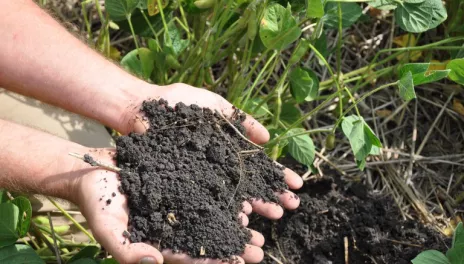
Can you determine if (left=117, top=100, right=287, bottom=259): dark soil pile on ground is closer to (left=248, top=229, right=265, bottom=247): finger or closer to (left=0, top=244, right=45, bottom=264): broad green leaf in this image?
(left=248, top=229, right=265, bottom=247): finger

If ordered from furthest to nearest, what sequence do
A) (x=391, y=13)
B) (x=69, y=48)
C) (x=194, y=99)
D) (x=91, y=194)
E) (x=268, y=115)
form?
(x=391, y=13) < (x=268, y=115) < (x=69, y=48) < (x=194, y=99) < (x=91, y=194)

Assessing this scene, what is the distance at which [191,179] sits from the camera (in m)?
1.25

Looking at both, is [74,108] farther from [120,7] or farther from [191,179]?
[191,179]

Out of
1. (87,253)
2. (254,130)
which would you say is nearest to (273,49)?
(254,130)

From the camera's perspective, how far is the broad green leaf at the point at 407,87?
1.20 m

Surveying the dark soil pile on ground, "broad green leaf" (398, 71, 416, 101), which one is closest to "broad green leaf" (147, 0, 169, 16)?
the dark soil pile on ground

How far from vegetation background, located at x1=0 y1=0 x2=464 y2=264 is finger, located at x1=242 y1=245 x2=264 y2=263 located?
0.28m

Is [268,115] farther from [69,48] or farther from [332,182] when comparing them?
[69,48]

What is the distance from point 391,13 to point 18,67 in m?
1.18

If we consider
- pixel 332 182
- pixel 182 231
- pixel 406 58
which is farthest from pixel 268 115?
pixel 182 231

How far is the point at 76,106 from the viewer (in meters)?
1.47

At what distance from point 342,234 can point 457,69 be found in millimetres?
525

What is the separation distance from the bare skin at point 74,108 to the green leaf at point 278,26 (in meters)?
0.21

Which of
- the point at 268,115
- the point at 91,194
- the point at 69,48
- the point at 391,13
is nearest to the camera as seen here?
the point at 91,194
